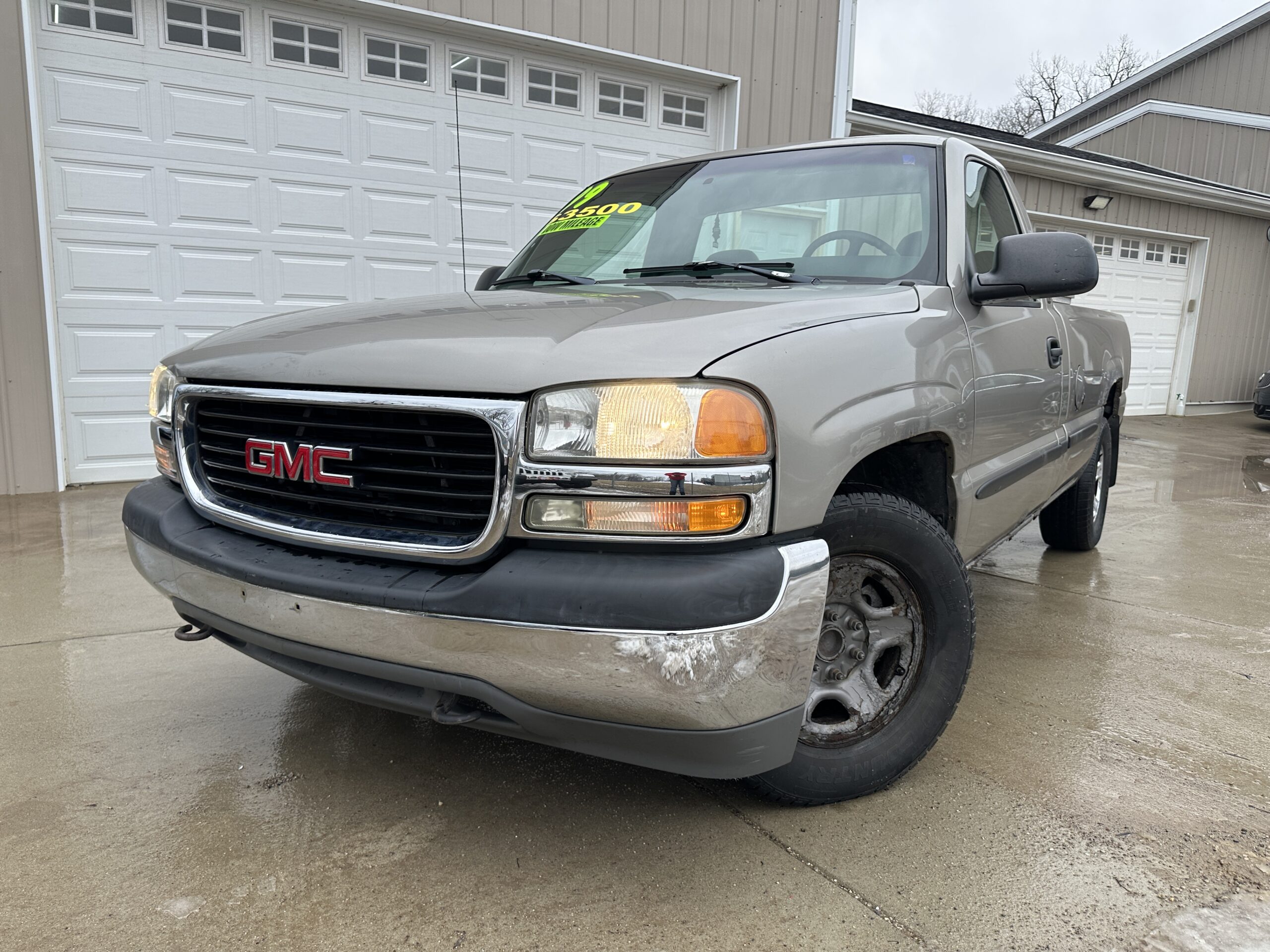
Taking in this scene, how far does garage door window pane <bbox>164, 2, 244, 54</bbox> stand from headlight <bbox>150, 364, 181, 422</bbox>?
464cm

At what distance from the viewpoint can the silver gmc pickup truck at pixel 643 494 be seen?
63.7 inches

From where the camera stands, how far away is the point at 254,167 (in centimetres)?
616

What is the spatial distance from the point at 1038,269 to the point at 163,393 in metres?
2.38

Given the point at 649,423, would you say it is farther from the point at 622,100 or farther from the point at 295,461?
the point at 622,100

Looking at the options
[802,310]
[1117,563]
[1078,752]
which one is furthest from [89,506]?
[1117,563]

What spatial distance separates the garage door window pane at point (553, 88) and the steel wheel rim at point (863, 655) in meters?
6.01

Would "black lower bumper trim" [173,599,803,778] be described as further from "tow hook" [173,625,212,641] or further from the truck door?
the truck door

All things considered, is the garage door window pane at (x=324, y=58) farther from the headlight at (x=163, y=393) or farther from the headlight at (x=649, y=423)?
the headlight at (x=649, y=423)

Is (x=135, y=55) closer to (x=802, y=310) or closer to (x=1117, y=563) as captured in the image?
(x=802, y=310)


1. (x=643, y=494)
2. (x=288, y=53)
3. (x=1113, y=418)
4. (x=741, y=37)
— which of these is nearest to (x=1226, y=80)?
(x=741, y=37)

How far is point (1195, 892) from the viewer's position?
6.01 ft

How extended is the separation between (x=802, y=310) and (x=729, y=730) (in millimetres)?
888

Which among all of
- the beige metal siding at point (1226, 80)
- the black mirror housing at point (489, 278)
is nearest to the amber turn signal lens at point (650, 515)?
the black mirror housing at point (489, 278)

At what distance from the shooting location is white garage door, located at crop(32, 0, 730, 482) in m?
5.76
